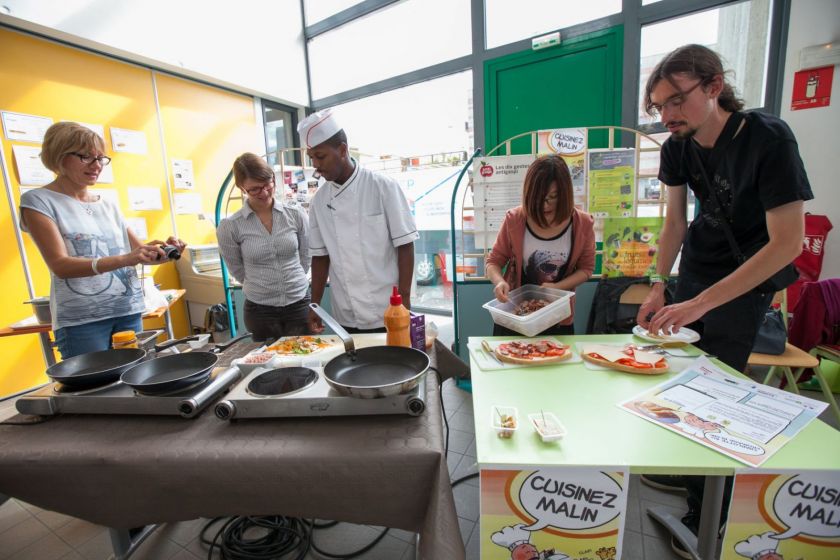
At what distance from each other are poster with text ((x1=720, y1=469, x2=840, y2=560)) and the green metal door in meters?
2.78

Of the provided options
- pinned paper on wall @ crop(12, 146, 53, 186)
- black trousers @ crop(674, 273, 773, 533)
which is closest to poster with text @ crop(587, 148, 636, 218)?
black trousers @ crop(674, 273, 773, 533)

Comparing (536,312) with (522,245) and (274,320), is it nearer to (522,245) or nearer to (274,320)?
(522,245)

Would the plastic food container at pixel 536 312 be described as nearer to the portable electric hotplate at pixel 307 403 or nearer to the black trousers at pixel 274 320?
the portable electric hotplate at pixel 307 403

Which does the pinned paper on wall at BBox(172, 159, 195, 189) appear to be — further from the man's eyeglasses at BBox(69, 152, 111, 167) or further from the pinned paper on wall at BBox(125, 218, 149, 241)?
the man's eyeglasses at BBox(69, 152, 111, 167)

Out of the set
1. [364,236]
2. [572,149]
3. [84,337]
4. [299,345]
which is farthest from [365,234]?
[572,149]

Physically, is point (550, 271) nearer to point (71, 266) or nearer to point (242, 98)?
point (71, 266)

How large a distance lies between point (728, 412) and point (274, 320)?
1821 millimetres

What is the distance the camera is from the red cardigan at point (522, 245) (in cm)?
174

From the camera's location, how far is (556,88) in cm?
317

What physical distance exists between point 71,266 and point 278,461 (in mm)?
1335

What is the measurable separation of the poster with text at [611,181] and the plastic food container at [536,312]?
124 centimetres

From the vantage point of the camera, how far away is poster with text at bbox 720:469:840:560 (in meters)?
0.75

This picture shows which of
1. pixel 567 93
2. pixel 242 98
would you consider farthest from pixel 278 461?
pixel 242 98

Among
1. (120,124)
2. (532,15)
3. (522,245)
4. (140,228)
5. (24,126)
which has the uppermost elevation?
(532,15)
